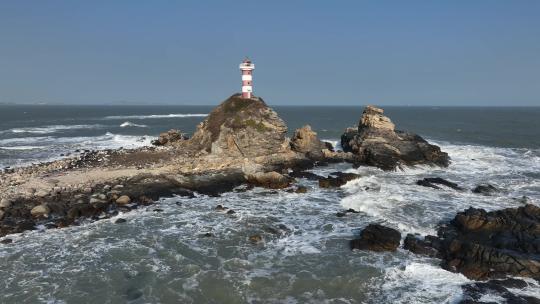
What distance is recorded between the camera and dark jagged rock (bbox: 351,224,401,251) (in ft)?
63.7

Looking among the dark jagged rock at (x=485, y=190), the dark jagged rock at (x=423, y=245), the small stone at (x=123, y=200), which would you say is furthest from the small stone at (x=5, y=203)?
the dark jagged rock at (x=485, y=190)

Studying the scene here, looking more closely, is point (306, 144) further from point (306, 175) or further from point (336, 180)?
point (336, 180)

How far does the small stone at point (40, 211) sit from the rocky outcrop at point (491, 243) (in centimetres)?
1889

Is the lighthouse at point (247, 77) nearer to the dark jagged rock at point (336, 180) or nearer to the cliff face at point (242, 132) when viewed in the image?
the cliff face at point (242, 132)

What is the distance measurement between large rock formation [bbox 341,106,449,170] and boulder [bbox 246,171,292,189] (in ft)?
32.5

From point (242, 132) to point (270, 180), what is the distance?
6.75 meters

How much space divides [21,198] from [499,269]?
81.4ft

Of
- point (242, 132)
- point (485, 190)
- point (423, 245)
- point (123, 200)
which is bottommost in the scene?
point (423, 245)

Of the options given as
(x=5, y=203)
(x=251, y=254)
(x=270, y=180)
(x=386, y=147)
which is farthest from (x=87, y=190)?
(x=386, y=147)

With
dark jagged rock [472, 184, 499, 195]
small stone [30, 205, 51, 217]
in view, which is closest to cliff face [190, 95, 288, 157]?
small stone [30, 205, 51, 217]

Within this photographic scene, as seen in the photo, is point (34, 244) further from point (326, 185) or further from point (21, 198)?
point (326, 185)

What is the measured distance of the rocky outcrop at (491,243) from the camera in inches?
664

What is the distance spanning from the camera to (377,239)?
65.0 ft

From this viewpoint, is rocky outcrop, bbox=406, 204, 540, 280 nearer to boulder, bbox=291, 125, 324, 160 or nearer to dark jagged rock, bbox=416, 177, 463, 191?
dark jagged rock, bbox=416, 177, 463, 191
